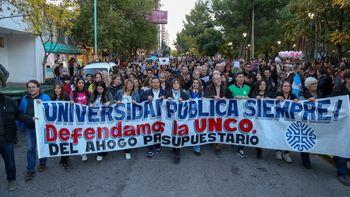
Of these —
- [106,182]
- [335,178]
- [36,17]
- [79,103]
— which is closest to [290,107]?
[335,178]

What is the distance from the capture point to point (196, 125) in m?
6.24

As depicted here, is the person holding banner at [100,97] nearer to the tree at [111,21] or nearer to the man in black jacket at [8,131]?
the man in black jacket at [8,131]

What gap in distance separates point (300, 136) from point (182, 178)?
2438 mm

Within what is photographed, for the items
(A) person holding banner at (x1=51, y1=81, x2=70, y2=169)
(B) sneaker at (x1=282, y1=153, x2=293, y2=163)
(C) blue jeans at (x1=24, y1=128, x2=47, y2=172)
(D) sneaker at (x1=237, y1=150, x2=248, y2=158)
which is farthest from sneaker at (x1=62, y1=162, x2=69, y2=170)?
(B) sneaker at (x1=282, y1=153, x2=293, y2=163)

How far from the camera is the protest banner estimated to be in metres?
5.44

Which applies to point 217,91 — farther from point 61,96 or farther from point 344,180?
point 61,96

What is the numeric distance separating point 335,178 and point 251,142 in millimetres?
1613

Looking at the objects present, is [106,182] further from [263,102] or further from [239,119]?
[263,102]

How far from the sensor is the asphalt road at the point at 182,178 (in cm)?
464

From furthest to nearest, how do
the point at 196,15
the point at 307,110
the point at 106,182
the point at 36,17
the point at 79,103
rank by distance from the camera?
the point at 196,15 < the point at 36,17 < the point at 79,103 < the point at 307,110 < the point at 106,182

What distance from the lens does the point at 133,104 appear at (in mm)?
6184

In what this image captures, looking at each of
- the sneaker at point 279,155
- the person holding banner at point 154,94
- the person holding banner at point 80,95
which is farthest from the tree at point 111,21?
the sneaker at point 279,155

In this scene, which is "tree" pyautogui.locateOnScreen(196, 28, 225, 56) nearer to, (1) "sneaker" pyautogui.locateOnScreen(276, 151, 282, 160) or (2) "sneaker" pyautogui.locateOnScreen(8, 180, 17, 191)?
(1) "sneaker" pyautogui.locateOnScreen(276, 151, 282, 160)

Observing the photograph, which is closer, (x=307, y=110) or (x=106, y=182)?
(x=106, y=182)
